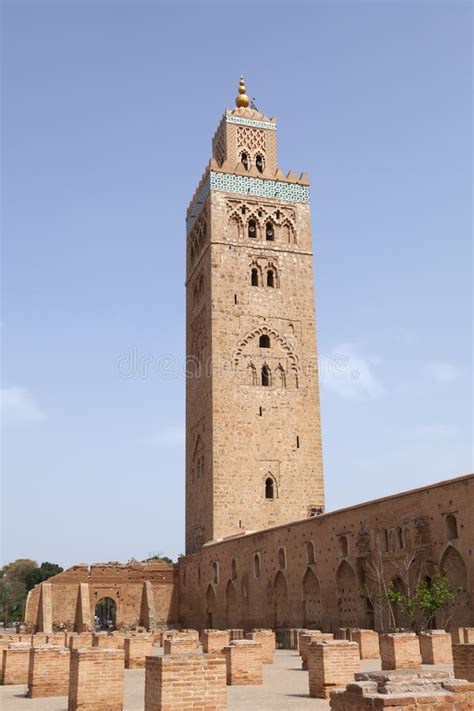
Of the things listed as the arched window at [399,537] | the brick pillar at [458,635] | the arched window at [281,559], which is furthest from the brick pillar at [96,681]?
the arched window at [281,559]

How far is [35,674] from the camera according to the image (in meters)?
10.2

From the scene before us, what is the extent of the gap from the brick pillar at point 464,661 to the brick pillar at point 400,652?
3.35 meters

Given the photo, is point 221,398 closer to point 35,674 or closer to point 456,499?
point 456,499

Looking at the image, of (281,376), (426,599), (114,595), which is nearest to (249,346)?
(281,376)

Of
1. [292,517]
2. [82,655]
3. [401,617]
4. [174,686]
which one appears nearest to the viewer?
[174,686]

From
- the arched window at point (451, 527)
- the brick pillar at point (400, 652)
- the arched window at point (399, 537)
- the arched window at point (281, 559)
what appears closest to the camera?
the brick pillar at point (400, 652)

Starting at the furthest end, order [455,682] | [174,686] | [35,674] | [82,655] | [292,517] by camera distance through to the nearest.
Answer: [292,517] < [35,674] < [82,655] < [174,686] < [455,682]

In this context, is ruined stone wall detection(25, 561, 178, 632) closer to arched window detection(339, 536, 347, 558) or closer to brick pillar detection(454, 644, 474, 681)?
arched window detection(339, 536, 347, 558)

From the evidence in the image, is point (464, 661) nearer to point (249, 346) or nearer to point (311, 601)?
point (311, 601)

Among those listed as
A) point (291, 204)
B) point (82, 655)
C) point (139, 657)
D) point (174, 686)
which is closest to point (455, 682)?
point (174, 686)

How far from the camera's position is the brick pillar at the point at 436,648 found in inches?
513

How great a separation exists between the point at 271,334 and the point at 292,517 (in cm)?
778

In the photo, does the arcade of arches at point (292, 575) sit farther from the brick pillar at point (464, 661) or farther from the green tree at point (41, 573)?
the green tree at point (41, 573)

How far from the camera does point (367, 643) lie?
1502 cm
